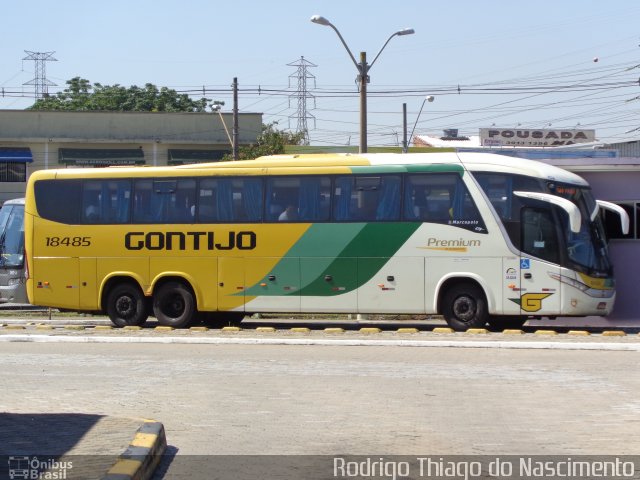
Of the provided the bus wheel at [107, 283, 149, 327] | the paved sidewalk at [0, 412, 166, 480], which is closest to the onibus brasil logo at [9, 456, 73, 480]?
the paved sidewalk at [0, 412, 166, 480]

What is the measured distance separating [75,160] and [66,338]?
141 feet

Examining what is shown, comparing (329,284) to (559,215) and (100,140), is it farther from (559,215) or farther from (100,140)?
(100,140)

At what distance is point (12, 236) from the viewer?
94.4 ft

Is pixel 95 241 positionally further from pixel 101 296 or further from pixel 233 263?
pixel 233 263

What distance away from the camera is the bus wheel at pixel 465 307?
19.7 m

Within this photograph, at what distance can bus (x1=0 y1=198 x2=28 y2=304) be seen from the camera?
27.9 m

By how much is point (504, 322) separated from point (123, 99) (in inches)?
2833

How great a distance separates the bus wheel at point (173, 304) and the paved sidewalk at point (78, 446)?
11.5 m

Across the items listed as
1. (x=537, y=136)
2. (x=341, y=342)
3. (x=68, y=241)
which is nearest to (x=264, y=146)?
(x=537, y=136)

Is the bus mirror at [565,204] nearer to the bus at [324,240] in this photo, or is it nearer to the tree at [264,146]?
the bus at [324,240]

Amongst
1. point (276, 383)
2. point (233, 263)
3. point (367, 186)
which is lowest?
point (276, 383)

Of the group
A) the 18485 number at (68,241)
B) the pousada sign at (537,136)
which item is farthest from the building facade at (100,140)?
the 18485 number at (68,241)

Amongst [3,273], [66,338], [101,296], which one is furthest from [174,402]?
[3,273]

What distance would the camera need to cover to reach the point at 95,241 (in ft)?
71.8
